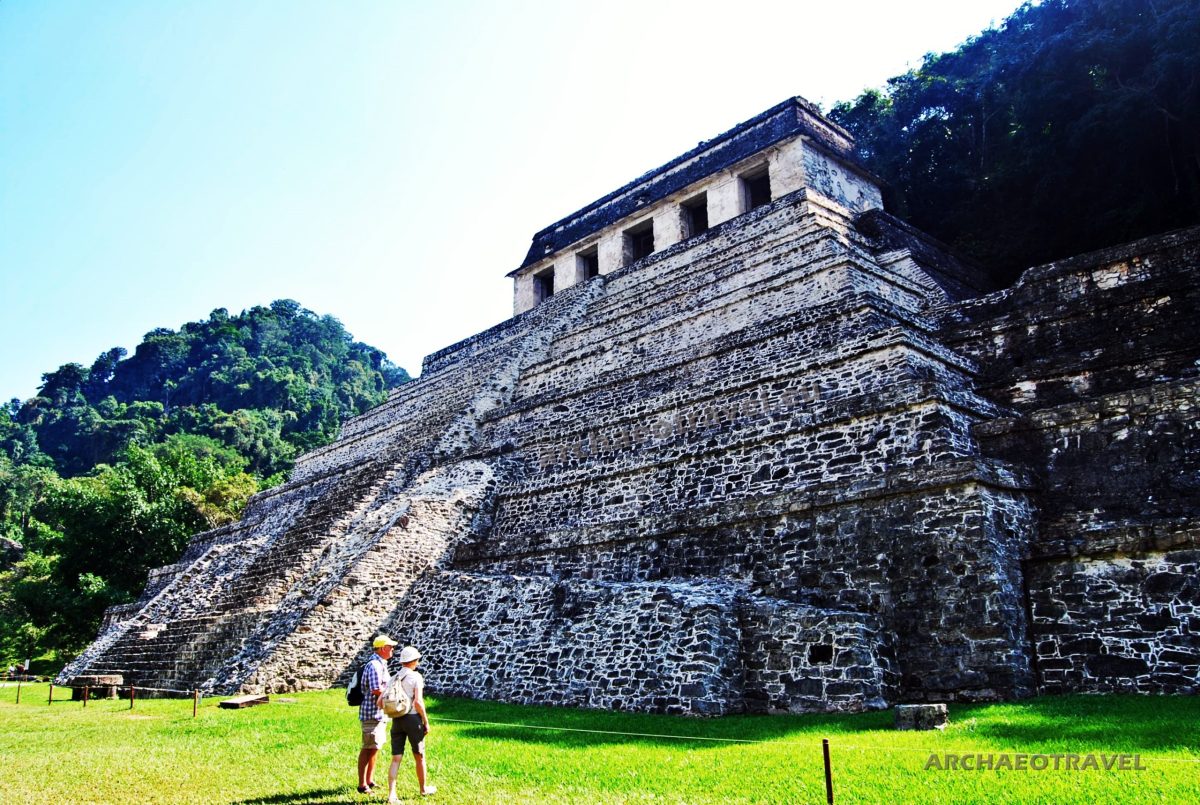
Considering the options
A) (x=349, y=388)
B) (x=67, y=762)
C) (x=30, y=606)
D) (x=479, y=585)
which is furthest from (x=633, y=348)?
(x=349, y=388)

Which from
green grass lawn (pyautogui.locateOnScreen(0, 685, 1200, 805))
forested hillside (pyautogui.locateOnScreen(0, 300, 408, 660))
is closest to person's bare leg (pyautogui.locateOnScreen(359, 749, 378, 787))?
green grass lawn (pyautogui.locateOnScreen(0, 685, 1200, 805))

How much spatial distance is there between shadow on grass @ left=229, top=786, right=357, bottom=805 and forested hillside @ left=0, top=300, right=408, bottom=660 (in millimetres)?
19948

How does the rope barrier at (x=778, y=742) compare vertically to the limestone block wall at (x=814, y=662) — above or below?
below

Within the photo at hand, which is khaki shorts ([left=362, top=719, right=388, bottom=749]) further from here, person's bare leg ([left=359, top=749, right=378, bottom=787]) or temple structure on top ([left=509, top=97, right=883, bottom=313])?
temple structure on top ([left=509, top=97, right=883, bottom=313])

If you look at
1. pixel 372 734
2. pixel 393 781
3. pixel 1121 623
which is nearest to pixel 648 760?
pixel 393 781

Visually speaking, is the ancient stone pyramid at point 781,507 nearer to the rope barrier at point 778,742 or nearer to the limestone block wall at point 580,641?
the limestone block wall at point 580,641

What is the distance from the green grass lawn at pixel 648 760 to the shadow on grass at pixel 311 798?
0.8 inches

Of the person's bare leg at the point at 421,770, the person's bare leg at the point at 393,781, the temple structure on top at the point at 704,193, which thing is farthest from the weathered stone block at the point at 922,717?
the temple structure on top at the point at 704,193

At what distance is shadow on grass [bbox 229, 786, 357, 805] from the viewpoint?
520 cm

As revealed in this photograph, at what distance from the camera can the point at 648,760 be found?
19.2 feet

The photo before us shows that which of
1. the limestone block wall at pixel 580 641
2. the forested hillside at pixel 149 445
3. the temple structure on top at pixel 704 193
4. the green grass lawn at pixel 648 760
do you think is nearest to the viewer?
the green grass lawn at pixel 648 760

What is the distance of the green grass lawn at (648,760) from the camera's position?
4637mm

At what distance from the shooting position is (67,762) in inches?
265

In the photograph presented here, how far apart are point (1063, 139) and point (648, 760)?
1648 centimetres
